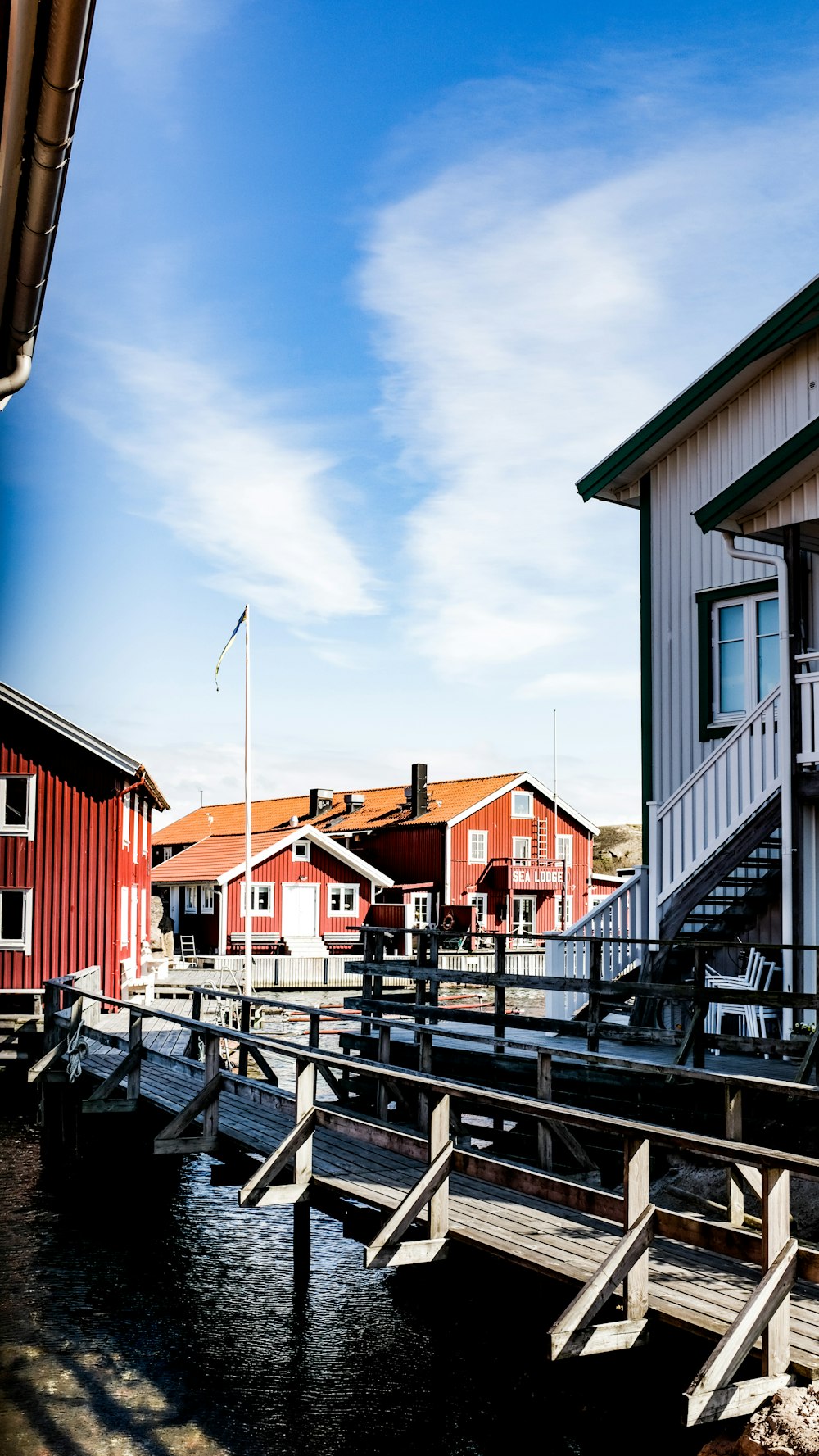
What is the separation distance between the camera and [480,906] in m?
56.2

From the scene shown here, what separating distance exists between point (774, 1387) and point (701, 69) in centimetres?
1358

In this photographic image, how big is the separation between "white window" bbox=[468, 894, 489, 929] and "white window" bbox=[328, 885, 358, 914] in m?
5.68

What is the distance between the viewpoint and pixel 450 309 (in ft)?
49.1

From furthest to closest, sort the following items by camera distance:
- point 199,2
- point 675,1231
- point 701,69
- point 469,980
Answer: point 701,69 < point 469,980 < point 199,2 < point 675,1231

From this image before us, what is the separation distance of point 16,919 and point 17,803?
2476 millimetres

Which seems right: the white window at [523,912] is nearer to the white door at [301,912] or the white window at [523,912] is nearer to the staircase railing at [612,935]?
the white door at [301,912]

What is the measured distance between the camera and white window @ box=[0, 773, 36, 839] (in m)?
27.2

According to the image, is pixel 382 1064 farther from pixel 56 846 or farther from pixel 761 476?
pixel 56 846

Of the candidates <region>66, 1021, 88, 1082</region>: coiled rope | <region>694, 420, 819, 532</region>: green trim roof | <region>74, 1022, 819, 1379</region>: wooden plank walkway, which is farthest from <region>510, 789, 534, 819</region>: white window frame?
<region>74, 1022, 819, 1379</region>: wooden plank walkway

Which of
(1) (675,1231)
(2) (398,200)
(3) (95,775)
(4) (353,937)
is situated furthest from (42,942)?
(4) (353,937)

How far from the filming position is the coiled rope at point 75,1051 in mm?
15953

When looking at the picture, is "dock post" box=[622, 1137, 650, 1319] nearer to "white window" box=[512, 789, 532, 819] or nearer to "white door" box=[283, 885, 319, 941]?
"white door" box=[283, 885, 319, 941]

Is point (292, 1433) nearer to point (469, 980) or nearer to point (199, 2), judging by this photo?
point (469, 980)

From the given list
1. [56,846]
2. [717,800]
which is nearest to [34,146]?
[717,800]
